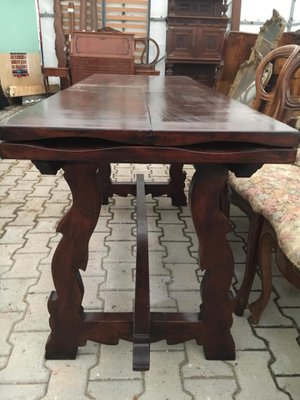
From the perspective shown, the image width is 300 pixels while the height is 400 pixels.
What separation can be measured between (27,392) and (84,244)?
19.1 inches

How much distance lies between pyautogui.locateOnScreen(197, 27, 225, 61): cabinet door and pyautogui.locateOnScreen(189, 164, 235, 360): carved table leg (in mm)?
4731

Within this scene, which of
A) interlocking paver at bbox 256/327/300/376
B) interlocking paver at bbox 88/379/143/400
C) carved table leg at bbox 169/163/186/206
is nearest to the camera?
interlocking paver at bbox 88/379/143/400

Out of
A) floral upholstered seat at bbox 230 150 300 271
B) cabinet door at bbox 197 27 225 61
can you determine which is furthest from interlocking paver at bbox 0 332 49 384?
cabinet door at bbox 197 27 225 61

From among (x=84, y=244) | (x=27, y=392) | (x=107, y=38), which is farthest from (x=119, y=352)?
(x=107, y=38)

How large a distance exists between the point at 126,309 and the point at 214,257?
530 millimetres

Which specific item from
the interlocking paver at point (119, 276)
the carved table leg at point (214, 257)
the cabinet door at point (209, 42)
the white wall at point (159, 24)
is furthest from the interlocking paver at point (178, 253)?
the white wall at point (159, 24)

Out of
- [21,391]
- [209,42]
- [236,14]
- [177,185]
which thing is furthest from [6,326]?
[236,14]

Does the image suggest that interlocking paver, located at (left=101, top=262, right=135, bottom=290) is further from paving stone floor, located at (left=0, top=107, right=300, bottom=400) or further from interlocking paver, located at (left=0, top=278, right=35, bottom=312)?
interlocking paver, located at (left=0, top=278, right=35, bottom=312)

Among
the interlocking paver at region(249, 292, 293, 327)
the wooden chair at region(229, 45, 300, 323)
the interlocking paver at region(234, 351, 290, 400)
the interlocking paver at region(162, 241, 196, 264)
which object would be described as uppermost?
the wooden chair at region(229, 45, 300, 323)

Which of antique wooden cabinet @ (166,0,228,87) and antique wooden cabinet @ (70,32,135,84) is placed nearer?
antique wooden cabinet @ (70,32,135,84)

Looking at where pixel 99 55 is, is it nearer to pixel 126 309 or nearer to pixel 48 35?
pixel 48 35

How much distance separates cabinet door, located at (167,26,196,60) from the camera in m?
5.09

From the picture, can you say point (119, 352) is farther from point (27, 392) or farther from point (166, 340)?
point (27, 392)

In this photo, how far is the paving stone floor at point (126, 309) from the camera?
1103 mm
